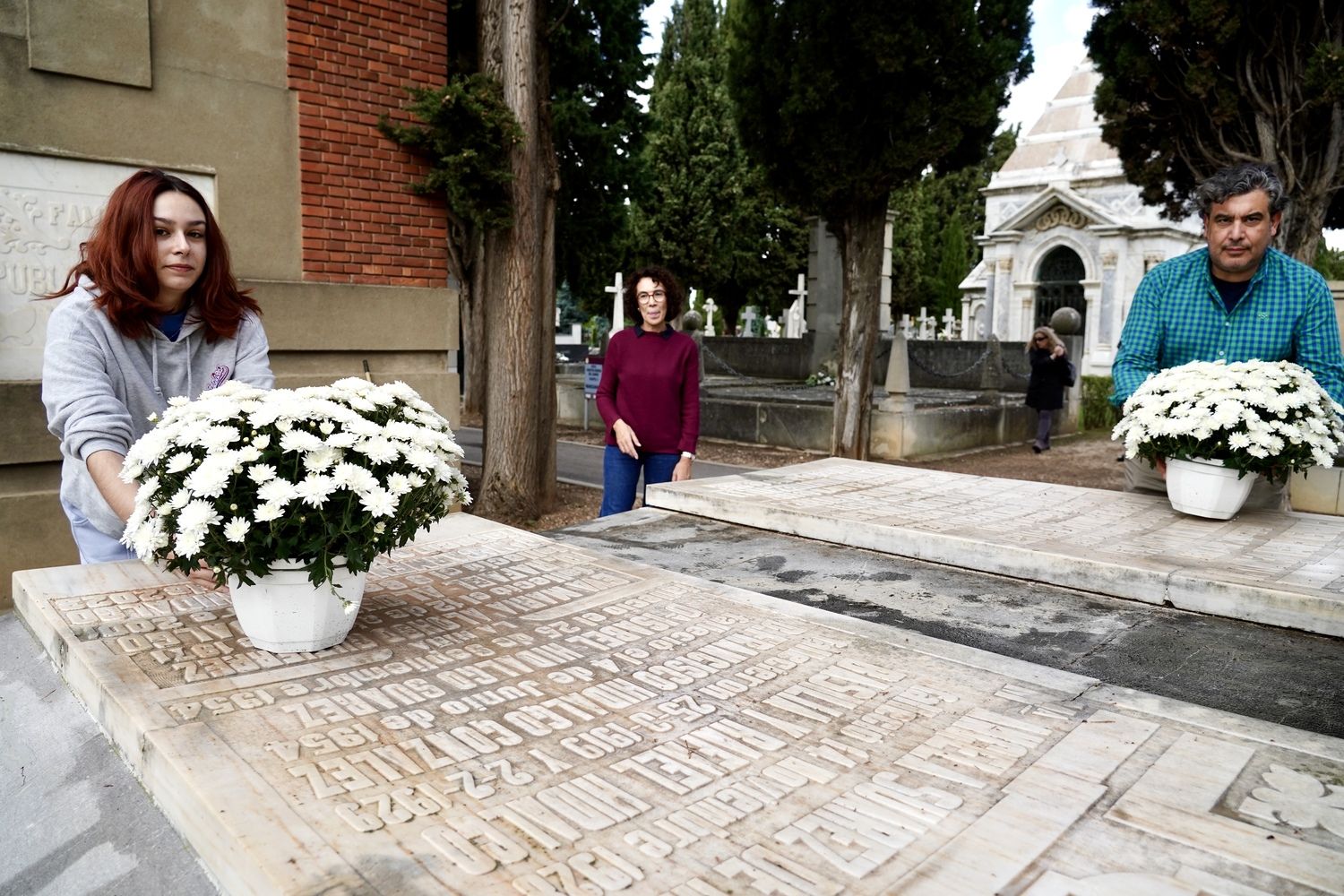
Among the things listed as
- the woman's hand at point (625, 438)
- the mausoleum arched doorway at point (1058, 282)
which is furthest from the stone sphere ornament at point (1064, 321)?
the woman's hand at point (625, 438)

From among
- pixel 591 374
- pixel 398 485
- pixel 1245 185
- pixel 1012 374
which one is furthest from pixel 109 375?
pixel 1012 374

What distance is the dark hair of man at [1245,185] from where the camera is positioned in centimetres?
375

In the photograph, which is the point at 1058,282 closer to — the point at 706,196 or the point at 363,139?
the point at 706,196

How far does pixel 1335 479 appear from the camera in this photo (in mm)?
7172

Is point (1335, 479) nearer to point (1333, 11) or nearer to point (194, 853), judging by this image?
point (1333, 11)

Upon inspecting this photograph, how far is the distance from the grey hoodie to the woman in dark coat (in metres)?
13.8

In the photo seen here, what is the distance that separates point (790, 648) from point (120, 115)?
5.26 m

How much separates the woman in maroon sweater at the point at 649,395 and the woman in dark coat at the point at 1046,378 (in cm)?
1082

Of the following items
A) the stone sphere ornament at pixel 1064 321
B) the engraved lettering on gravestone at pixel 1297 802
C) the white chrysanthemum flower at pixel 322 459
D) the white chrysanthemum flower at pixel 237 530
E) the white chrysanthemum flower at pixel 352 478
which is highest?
the stone sphere ornament at pixel 1064 321

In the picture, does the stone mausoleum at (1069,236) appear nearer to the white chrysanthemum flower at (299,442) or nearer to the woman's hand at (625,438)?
the woman's hand at (625,438)

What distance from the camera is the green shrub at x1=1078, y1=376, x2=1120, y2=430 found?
18406mm

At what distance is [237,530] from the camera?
6.83 feet

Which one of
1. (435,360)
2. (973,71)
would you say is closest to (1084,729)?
(435,360)

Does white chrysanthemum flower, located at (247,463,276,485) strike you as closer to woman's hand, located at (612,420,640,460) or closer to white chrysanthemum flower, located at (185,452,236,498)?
white chrysanthemum flower, located at (185,452,236,498)
